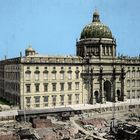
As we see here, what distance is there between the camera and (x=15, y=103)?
7369 cm

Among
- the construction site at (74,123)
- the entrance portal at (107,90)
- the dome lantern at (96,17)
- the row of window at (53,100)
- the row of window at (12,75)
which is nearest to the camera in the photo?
the construction site at (74,123)

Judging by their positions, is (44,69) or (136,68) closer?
(44,69)

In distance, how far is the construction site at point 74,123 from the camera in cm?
4816

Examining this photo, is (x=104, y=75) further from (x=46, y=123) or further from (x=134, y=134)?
(x=134, y=134)

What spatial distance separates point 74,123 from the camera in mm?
60188

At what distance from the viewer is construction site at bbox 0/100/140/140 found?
4816 centimetres

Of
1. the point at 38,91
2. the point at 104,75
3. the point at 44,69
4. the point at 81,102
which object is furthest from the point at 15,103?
the point at 104,75

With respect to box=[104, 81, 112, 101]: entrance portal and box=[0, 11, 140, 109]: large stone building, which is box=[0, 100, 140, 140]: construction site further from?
box=[104, 81, 112, 101]: entrance portal

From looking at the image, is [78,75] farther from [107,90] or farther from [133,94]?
[133,94]

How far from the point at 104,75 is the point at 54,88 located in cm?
1569

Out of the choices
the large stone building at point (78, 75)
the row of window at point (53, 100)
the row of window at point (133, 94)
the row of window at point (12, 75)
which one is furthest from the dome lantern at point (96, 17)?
the row of window at point (12, 75)

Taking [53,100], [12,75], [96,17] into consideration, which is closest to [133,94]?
[96,17]

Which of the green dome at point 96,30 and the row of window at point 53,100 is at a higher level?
the green dome at point 96,30

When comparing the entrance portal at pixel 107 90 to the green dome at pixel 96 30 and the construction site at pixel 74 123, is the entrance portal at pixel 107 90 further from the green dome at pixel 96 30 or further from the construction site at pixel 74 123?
the green dome at pixel 96 30
